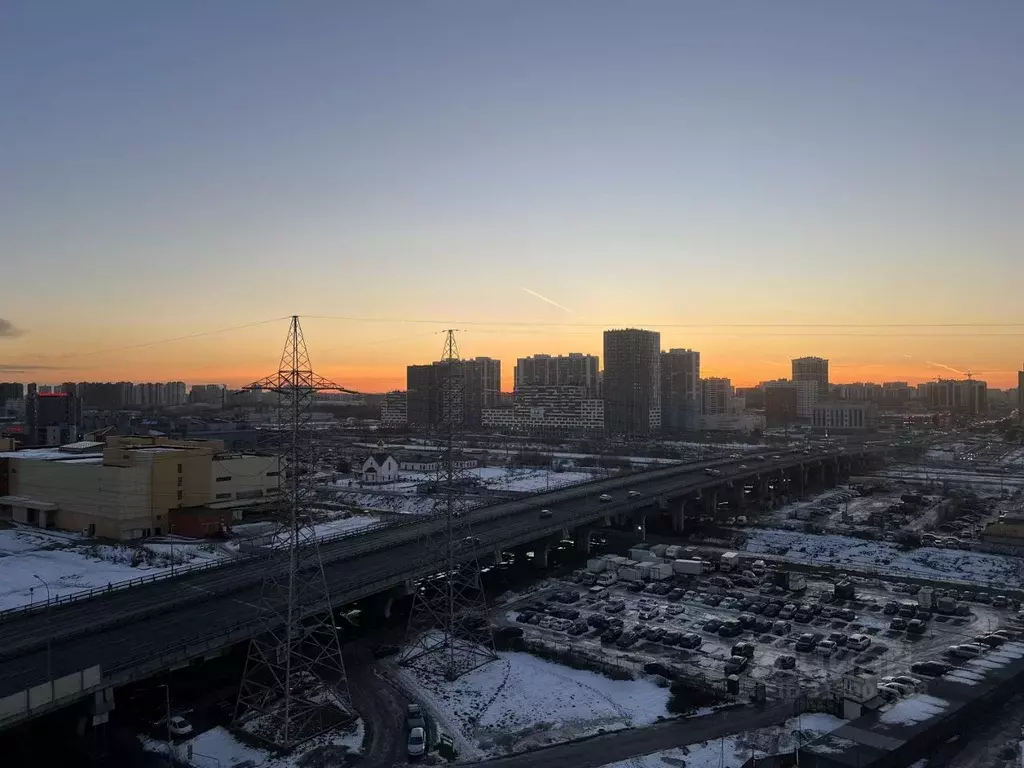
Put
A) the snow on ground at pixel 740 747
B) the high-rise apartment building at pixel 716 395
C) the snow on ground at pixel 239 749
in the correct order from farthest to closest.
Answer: the high-rise apartment building at pixel 716 395, the snow on ground at pixel 239 749, the snow on ground at pixel 740 747

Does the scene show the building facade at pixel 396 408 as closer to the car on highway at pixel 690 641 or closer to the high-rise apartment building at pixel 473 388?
the high-rise apartment building at pixel 473 388

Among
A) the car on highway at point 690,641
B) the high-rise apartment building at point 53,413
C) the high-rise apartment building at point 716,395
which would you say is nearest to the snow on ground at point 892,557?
the car on highway at point 690,641

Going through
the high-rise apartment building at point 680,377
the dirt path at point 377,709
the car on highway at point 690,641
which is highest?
the high-rise apartment building at point 680,377

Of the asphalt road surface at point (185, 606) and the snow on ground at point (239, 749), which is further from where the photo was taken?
the asphalt road surface at point (185, 606)

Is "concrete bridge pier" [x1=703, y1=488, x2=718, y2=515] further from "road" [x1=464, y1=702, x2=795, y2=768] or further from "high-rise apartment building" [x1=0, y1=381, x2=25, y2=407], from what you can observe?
"high-rise apartment building" [x1=0, y1=381, x2=25, y2=407]

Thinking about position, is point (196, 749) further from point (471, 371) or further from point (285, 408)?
point (471, 371)

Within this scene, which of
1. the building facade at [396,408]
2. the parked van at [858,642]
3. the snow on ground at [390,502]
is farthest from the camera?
the building facade at [396,408]

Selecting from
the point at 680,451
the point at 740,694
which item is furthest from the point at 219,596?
the point at 680,451
